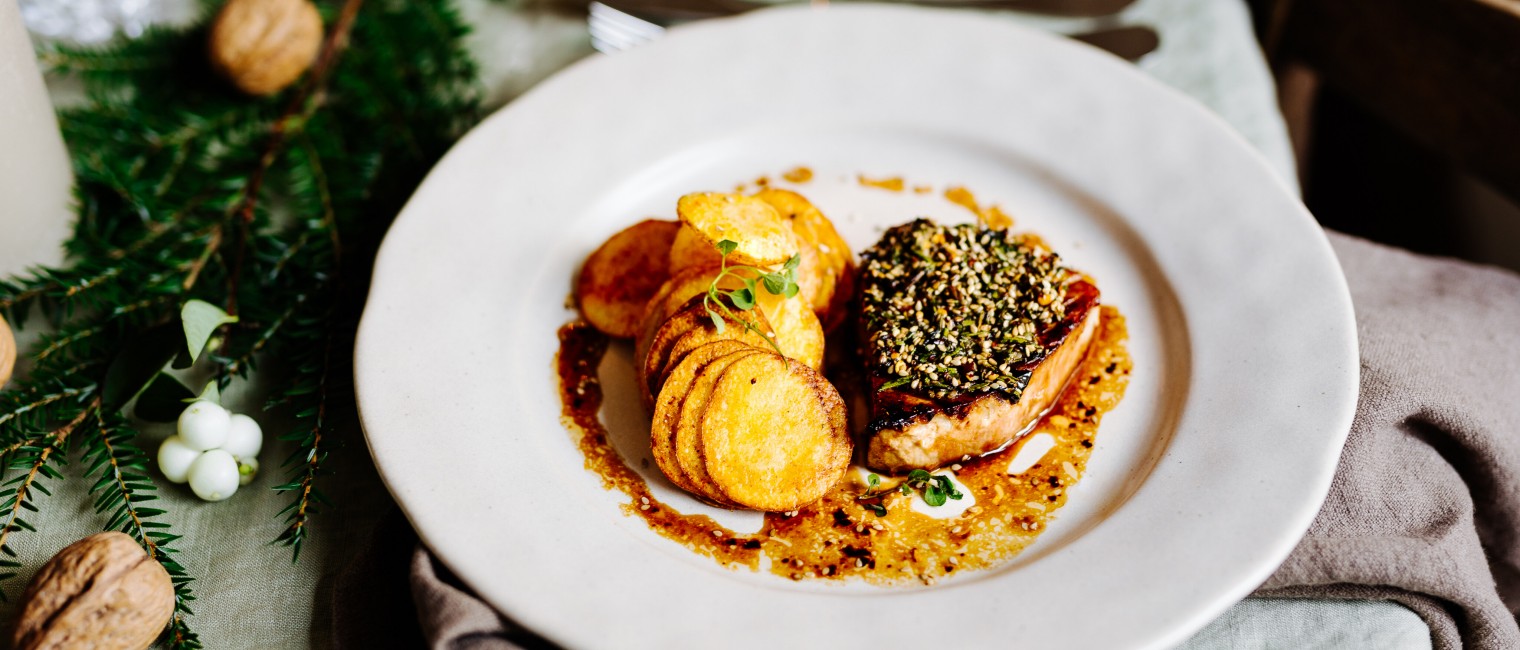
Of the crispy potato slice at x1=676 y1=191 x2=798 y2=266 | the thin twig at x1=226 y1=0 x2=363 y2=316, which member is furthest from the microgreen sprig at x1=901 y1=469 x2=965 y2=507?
the thin twig at x1=226 y1=0 x2=363 y2=316

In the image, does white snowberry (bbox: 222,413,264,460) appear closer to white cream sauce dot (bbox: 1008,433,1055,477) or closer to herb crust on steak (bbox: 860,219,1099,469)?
herb crust on steak (bbox: 860,219,1099,469)

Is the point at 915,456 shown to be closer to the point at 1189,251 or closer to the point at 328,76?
the point at 1189,251

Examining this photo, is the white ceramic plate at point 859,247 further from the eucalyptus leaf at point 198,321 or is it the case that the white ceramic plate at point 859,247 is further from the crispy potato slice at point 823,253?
the eucalyptus leaf at point 198,321

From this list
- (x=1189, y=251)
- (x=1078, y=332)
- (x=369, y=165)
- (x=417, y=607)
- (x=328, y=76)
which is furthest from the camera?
(x=328, y=76)

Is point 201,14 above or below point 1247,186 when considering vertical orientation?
above

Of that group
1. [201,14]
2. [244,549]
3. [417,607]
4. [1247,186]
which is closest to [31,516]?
[244,549]

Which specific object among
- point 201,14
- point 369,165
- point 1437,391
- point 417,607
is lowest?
Result: point 1437,391

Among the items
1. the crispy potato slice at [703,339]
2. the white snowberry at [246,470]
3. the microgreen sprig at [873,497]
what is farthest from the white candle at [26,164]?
the microgreen sprig at [873,497]
